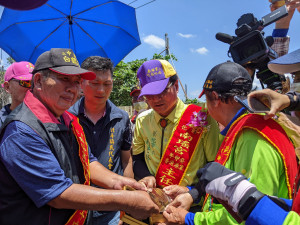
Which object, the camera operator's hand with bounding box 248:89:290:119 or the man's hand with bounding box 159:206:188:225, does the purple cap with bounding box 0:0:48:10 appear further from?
the man's hand with bounding box 159:206:188:225

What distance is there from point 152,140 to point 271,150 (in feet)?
4.61

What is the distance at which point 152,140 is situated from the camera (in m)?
2.60

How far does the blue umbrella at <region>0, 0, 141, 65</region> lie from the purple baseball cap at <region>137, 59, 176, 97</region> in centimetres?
162

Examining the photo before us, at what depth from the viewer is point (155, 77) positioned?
2.55 meters

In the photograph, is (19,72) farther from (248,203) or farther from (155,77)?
(248,203)

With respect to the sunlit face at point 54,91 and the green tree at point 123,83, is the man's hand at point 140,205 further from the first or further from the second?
the green tree at point 123,83

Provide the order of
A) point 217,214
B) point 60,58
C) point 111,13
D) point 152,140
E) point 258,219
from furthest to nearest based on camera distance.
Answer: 1. point 111,13
2. point 152,140
3. point 60,58
4. point 217,214
5. point 258,219

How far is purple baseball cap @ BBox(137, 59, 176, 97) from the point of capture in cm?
246

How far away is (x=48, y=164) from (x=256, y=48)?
2.13 meters

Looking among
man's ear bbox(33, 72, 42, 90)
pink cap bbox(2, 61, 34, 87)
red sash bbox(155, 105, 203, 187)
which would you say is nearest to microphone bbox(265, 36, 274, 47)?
red sash bbox(155, 105, 203, 187)

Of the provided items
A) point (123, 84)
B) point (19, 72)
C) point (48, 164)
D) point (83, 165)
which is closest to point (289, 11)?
point (83, 165)

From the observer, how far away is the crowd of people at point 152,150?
131 cm

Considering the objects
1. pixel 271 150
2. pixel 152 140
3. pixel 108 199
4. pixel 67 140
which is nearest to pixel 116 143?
pixel 152 140

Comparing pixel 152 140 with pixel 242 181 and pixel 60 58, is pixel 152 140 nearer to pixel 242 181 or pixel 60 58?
pixel 60 58
